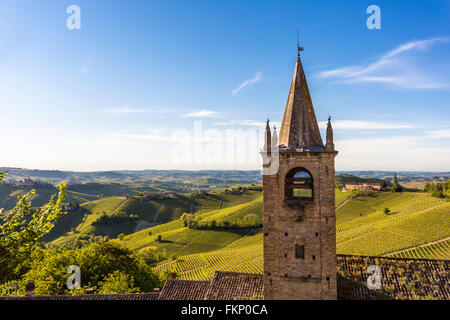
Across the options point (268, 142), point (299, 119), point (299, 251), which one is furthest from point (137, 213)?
point (299, 119)

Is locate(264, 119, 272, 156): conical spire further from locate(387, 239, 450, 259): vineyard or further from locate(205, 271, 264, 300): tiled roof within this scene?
locate(387, 239, 450, 259): vineyard

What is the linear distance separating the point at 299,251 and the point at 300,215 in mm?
2050

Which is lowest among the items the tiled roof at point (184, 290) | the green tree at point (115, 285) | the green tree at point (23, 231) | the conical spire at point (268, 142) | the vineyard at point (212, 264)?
the vineyard at point (212, 264)

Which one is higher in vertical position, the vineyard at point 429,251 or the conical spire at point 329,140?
the conical spire at point 329,140

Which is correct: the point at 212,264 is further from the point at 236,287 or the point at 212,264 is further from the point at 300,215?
the point at 300,215

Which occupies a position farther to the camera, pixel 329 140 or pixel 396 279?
pixel 396 279

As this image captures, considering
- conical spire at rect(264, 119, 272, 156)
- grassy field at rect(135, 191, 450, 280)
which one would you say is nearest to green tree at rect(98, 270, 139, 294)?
conical spire at rect(264, 119, 272, 156)

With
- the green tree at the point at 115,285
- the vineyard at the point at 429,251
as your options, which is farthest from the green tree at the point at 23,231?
the vineyard at the point at 429,251

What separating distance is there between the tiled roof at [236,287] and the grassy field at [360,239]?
130 feet

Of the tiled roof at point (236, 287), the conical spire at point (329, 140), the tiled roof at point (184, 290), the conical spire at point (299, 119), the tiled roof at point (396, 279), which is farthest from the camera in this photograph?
the tiled roof at point (184, 290)

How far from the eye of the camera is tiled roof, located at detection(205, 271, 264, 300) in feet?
56.3

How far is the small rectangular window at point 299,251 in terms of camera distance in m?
14.9

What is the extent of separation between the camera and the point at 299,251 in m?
14.9

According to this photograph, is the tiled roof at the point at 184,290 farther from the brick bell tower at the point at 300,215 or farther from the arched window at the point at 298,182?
the arched window at the point at 298,182
